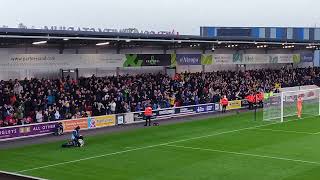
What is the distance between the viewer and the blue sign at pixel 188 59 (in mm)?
44819

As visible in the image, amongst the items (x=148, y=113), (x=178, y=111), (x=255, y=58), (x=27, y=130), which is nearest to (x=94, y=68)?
(x=178, y=111)

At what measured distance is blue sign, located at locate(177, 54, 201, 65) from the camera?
44.8 meters

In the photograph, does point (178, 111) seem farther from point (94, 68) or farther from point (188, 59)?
point (94, 68)

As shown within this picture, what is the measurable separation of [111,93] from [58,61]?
17.2ft

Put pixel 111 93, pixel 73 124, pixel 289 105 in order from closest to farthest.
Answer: pixel 73 124 < pixel 111 93 < pixel 289 105

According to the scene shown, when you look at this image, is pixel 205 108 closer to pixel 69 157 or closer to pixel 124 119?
pixel 124 119

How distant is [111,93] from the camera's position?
3884 centimetres

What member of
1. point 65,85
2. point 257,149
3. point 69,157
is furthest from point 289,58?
point 69,157

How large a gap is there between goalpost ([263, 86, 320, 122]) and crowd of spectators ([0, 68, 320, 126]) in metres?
6.95

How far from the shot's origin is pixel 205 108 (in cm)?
4362

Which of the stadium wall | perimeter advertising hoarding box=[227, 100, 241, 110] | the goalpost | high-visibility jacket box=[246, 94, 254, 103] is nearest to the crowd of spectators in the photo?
the stadium wall

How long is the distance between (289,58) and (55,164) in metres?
43.5

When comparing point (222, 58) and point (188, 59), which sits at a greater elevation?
point (222, 58)

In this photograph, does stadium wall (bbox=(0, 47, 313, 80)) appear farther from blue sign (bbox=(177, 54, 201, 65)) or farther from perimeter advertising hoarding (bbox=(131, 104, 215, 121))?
perimeter advertising hoarding (bbox=(131, 104, 215, 121))
